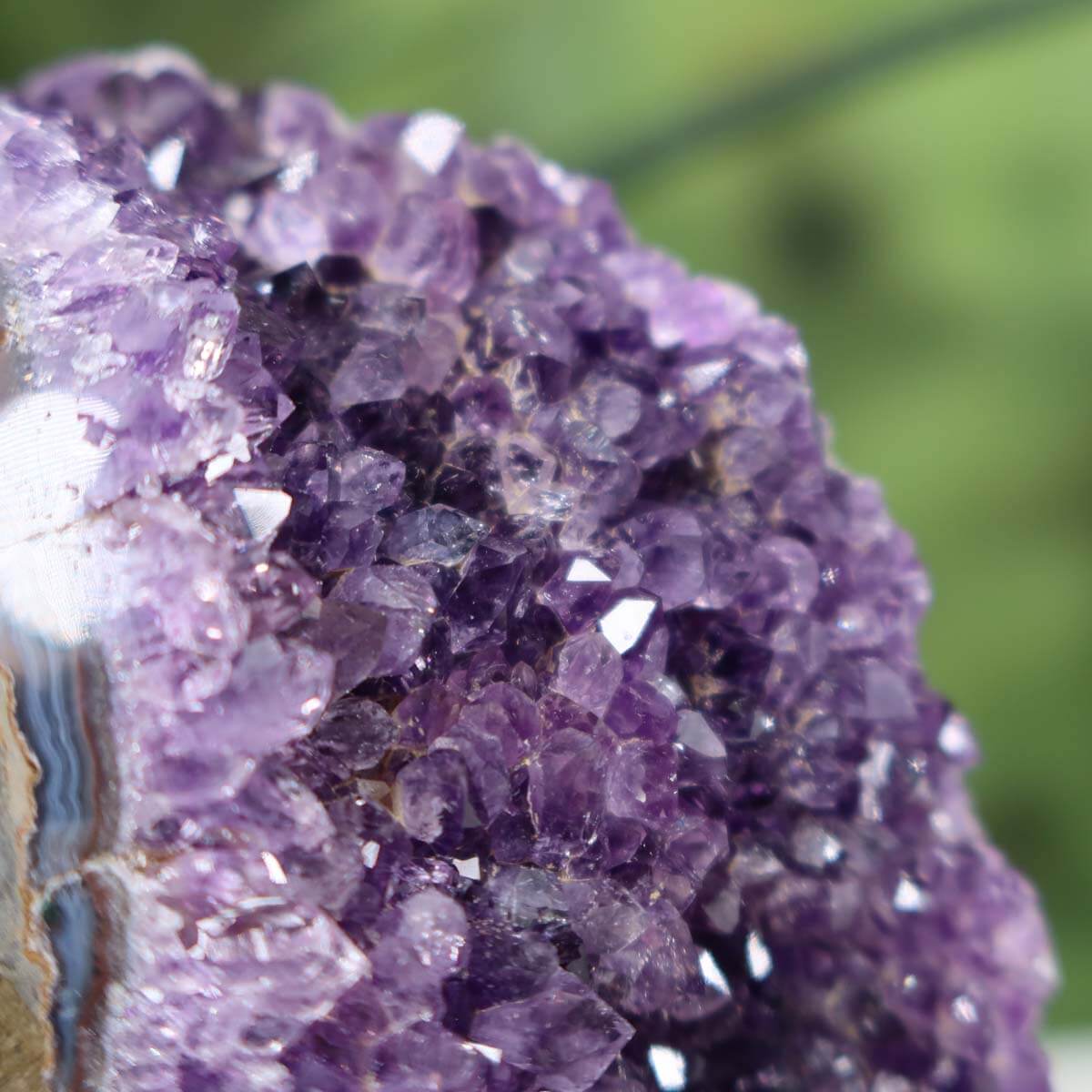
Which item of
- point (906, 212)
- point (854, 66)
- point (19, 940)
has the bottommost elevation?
point (19, 940)

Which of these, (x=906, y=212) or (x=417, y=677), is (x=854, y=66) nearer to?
(x=906, y=212)

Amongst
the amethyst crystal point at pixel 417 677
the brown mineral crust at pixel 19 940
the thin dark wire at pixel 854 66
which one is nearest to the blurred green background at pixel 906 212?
the thin dark wire at pixel 854 66

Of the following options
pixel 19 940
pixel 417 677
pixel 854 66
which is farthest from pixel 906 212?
pixel 19 940

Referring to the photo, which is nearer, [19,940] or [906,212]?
[19,940]

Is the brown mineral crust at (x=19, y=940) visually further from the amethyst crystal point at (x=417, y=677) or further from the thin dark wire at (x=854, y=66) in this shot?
the thin dark wire at (x=854, y=66)

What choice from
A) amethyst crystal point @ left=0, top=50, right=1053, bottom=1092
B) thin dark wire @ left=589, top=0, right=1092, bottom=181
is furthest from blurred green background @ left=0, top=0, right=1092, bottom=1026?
amethyst crystal point @ left=0, top=50, right=1053, bottom=1092

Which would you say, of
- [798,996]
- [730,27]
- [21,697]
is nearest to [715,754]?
[798,996]

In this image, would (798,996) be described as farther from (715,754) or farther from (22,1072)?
(22,1072)
